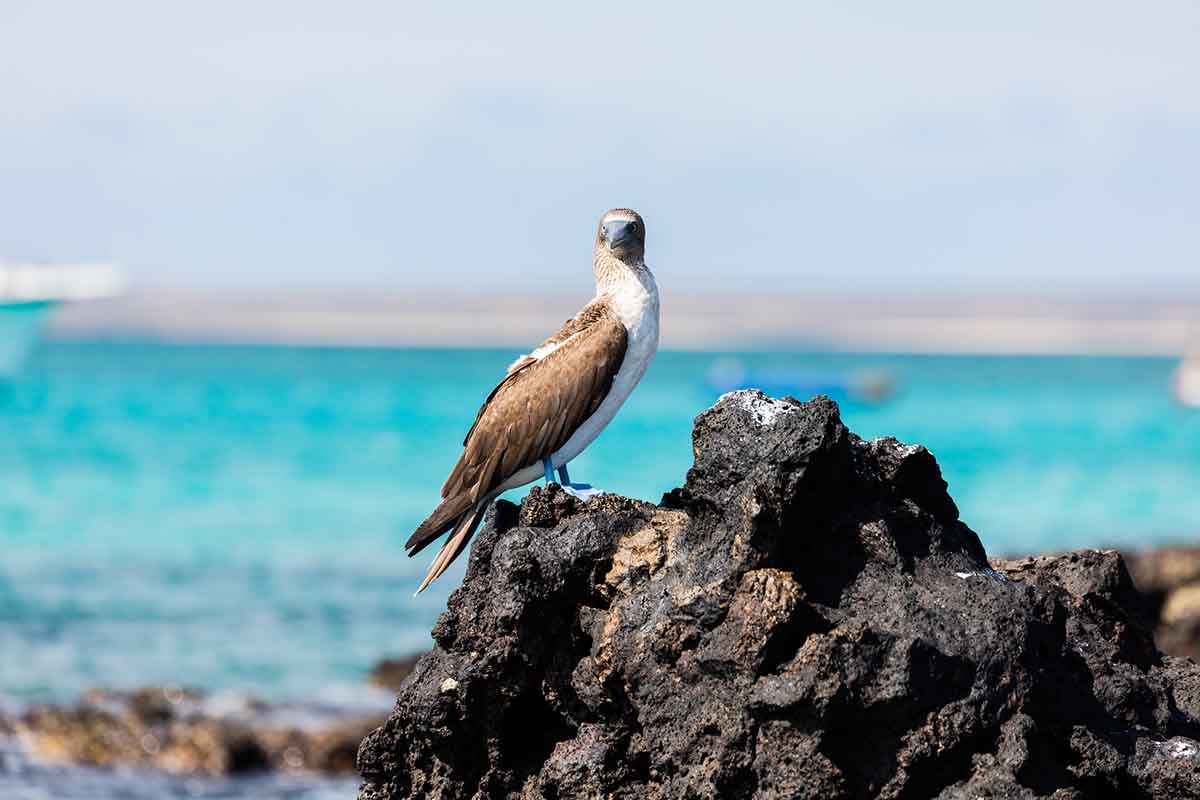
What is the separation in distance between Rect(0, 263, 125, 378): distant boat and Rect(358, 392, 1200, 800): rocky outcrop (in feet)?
180

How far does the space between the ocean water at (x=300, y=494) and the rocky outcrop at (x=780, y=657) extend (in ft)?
34.9

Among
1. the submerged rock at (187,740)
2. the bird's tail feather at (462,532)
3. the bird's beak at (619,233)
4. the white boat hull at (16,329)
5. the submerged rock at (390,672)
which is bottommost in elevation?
the submerged rock at (187,740)

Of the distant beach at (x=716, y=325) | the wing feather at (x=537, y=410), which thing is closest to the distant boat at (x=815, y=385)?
the wing feather at (x=537, y=410)

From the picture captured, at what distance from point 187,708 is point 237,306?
18124 cm

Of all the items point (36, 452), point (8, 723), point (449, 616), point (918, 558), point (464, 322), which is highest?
point (464, 322)

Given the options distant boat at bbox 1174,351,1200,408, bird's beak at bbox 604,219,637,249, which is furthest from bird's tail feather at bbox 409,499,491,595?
distant boat at bbox 1174,351,1200,408

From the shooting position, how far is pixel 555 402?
6793 mm

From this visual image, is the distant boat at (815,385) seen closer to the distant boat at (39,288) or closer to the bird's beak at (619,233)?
the distant boat at (39,288)

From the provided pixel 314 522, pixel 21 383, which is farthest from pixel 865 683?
pixel 21 383

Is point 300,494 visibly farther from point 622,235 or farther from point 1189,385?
point 1189,385

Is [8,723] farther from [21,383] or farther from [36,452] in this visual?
[21,383]

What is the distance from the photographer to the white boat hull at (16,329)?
59469 millimetres

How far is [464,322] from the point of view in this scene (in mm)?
162500

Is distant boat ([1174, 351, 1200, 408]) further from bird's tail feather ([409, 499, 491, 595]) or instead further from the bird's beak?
bird's tail feather ([409, 499, 491, 595])
